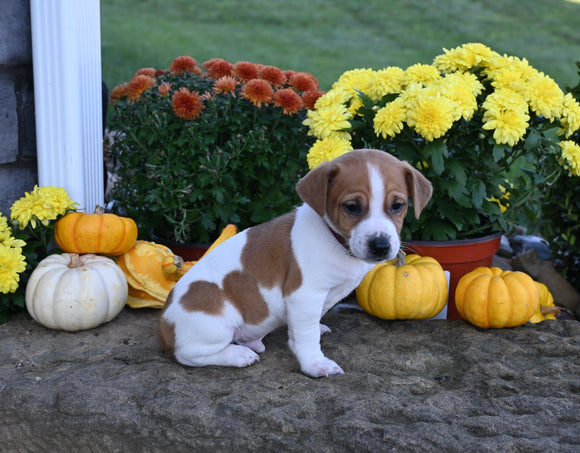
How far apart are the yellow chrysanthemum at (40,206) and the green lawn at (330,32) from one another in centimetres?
803

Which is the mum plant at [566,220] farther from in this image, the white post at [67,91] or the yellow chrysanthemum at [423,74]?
the white post at [67,91]

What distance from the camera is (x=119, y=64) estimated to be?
529 inches

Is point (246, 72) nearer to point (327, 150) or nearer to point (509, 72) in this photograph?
point (327, 150)

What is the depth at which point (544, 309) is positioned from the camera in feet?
15.0

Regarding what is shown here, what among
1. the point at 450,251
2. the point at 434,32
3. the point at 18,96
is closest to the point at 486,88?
the point at 450,251

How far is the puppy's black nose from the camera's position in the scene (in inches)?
124

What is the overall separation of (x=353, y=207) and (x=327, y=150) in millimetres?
1169

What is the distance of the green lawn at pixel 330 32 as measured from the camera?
14.9 m

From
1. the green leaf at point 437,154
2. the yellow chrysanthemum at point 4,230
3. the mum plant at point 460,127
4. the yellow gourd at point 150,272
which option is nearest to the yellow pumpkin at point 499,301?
the mum plant at point 460,127

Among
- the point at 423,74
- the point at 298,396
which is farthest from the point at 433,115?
the point at 298,396

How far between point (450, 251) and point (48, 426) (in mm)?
2682

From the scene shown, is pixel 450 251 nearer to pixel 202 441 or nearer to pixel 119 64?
pixel 202 441

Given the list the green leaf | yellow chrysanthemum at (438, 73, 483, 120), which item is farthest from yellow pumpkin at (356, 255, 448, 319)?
yellow chrysanthemum at (438, 73, 483, 120)

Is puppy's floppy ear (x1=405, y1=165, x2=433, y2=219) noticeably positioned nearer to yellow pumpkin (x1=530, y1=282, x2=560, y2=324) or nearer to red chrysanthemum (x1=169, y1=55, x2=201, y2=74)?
yellow pumpkin (x1=530, y1=282, x2=560, y2=324)
